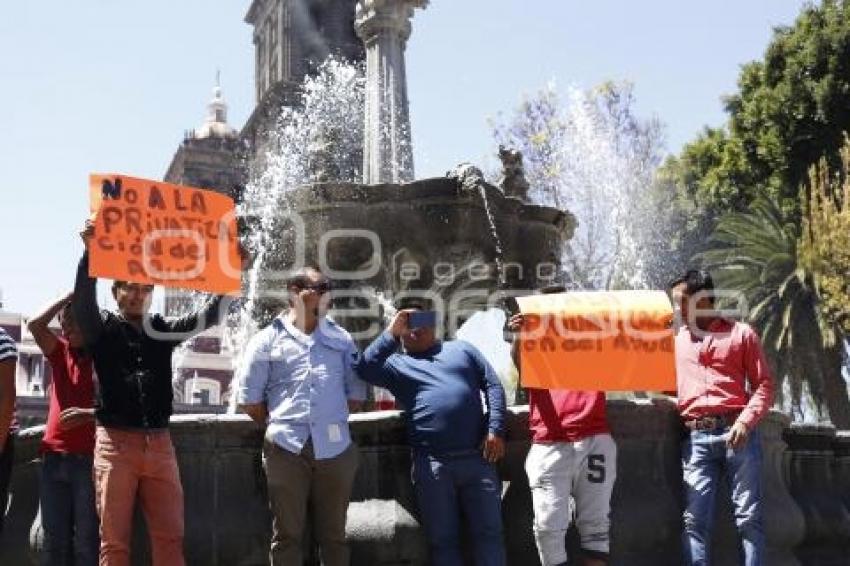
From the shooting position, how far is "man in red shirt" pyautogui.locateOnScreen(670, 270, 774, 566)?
16.4 ft

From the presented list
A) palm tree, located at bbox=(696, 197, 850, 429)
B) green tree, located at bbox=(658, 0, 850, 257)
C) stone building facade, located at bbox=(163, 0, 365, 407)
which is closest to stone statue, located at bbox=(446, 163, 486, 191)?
palm tree, located at bbox=(696, 197, 850, 429)

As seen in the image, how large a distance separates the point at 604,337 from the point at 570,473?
29.1 inches

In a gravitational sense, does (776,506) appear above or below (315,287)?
below

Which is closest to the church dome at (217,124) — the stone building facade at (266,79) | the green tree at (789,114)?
the stone building facade at (266,79)

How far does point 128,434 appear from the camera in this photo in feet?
14.4

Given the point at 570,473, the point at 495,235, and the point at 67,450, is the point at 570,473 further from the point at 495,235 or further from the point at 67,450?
the point at 495,235

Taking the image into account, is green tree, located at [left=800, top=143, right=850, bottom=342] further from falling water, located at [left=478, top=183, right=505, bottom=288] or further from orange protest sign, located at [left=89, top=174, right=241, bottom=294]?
orange protest sign, located at [left=89, top=174, right=241, bottom=294]

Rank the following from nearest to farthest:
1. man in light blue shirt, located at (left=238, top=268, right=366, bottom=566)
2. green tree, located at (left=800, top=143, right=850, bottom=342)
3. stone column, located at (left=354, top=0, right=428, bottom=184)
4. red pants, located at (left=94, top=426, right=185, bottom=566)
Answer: red pants, located at (left=94, top=426, right=185, bottom=566), man in light blue shirt, located at (left=238, top=268, right=366, bottom=566), stone column, located at (left=354, top=0, right=428, bottom=184), green tree, located at (left=800, top=143, right=850, bottom=342)

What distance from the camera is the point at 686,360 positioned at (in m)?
5.25

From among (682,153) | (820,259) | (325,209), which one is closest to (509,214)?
(325,209)

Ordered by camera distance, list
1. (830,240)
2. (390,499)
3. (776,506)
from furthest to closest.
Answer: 1. (830,240)
2. (776,506)
3. (390,499)

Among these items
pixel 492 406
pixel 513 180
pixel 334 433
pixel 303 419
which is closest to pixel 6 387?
pixel 303 419

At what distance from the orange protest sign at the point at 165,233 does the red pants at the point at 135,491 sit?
0.75 metres

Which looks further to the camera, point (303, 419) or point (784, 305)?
point (784, 305)
